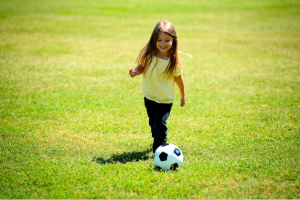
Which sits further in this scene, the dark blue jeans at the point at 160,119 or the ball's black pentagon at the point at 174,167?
the dark blue jeans at the point at 160,119

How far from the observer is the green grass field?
3.74m

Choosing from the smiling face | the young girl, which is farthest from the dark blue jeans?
the smiling face

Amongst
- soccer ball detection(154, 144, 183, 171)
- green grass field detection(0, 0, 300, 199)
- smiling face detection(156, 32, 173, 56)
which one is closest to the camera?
green grass field detection(0, 0, 300, 199)

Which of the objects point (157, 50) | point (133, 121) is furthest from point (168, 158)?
point (133, 121)

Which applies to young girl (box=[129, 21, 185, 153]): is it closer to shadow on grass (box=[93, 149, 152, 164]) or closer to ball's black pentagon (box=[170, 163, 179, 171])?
shadow on grass (box=[93, 149, 152, 164])

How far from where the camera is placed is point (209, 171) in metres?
4.05

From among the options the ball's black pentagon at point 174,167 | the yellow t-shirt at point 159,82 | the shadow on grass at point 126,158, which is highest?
the yellow t-shirt at point 159,82

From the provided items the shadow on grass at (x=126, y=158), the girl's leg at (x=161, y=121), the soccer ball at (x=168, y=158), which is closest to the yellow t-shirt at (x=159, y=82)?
the girl's leg at (x=161, y=121)

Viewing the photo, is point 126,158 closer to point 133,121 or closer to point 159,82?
point 159,82

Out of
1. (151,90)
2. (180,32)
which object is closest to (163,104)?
(151,90)

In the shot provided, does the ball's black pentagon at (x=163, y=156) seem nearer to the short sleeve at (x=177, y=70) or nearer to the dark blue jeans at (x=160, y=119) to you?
the dark blue jeans at (x=160, y=119)

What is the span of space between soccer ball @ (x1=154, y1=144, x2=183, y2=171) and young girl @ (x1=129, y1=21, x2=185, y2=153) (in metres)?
0.39

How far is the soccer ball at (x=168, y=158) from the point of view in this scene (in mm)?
3941

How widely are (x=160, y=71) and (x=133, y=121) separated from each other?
176 centimetres
